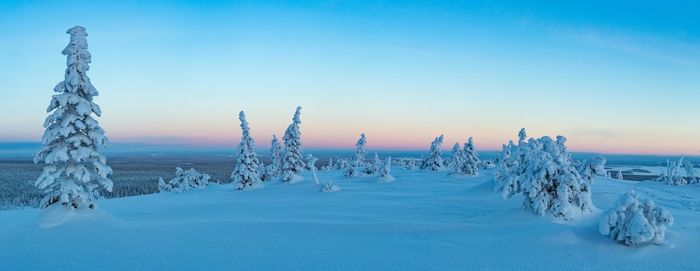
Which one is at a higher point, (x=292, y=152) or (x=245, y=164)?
(x=292, y=152)

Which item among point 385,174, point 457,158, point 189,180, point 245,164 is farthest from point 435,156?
point 189,180

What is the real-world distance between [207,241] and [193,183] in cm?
4321

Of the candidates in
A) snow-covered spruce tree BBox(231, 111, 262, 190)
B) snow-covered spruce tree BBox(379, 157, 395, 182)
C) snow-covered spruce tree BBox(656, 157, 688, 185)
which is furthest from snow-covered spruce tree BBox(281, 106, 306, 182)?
snow-covered spruce tree BBox(656, 157, 688, 185)

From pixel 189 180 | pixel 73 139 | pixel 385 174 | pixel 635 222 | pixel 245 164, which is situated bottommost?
pixel 189 180

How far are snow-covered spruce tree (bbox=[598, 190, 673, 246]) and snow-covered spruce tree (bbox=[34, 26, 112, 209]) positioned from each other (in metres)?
15.5

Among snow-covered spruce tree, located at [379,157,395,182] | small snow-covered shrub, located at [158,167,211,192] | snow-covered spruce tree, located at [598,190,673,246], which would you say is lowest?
small snow-covered shrub, located at [158,167,211,192]

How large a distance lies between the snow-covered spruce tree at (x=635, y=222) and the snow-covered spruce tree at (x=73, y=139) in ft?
50.7

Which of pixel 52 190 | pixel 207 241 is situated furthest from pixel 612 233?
pixel 52 190

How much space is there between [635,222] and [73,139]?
16.6 m

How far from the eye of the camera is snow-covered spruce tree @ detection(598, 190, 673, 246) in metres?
8.66

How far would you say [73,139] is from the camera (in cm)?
1412

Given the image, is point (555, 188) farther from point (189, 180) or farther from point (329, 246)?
point (189, 180)

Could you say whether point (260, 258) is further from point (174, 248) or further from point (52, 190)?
point (52, 190)

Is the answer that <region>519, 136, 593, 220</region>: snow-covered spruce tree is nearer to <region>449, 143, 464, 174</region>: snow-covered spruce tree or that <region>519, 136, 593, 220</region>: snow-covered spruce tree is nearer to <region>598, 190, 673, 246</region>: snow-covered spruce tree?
<region>598, 190, 673, 246</region>: snow-covered spruce tree
